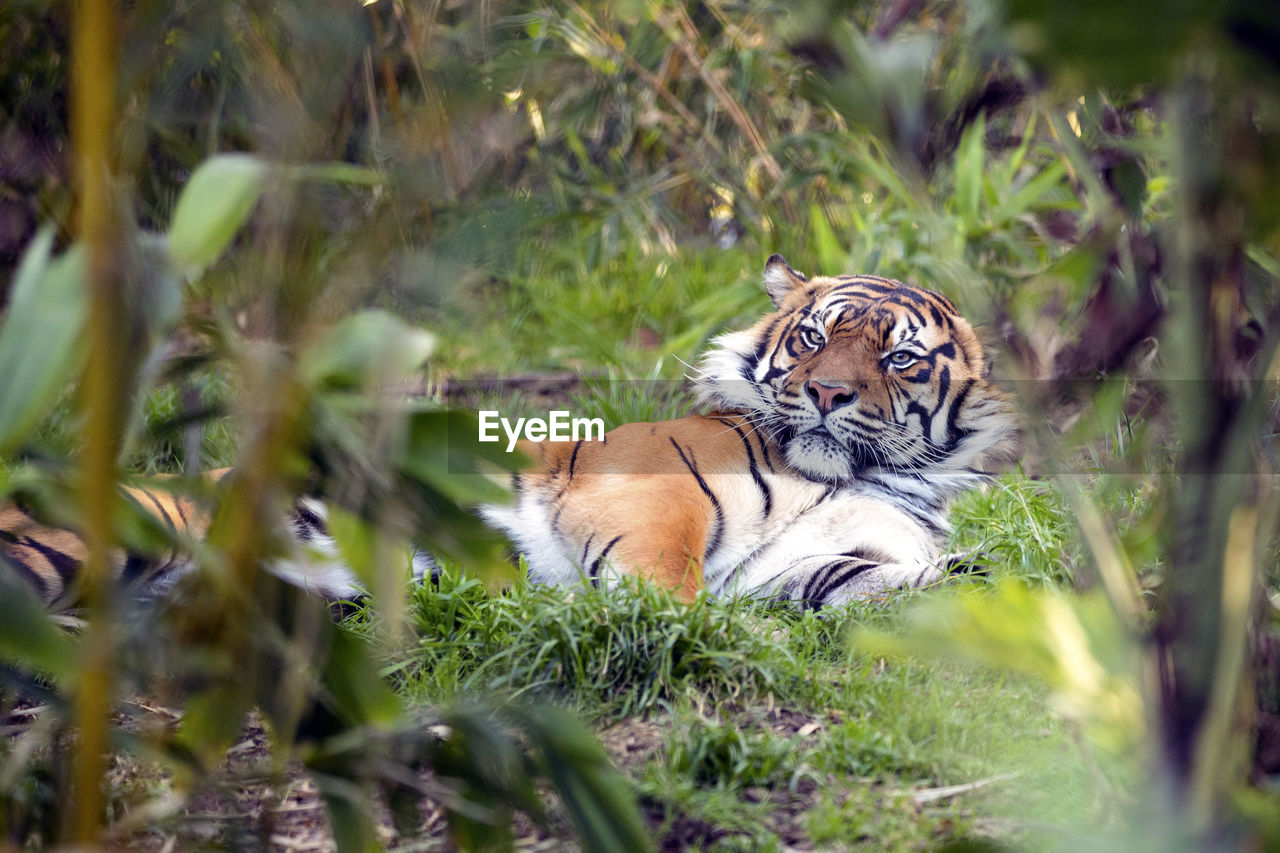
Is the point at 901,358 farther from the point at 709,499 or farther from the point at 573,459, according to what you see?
the point at 573,459

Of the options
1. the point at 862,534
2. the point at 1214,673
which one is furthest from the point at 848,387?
the point at 1214,673

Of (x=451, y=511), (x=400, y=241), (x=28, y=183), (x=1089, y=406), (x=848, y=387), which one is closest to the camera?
(x=400, y=241)

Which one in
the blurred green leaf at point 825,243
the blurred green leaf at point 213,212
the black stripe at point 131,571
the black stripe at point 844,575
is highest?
the blurred green leaf at point 825,243

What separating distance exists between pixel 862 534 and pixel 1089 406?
1.50 m

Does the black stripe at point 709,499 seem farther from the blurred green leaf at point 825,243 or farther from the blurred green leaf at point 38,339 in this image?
the blurred green leaf at point 38,339

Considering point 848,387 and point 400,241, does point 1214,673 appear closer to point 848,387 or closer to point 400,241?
point 400,241

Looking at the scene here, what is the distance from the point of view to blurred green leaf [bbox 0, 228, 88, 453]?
80cm

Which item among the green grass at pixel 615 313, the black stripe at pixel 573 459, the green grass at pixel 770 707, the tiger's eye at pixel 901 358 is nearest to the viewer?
the green grass at pixel 770 707

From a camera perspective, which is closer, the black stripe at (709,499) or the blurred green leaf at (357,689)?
the blurred green leaf at (357,689)

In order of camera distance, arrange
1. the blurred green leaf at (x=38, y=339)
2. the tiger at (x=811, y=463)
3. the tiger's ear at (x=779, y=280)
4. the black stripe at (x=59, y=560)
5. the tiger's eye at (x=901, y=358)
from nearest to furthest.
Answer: the blurred green leaf at (x=38, y=339) → the black stripe at (x=59, y=560) → the tiger at (x=811, y=463) → the tiger's eye at (x=901, y=358) → the tiger's ear at (x=779, y=280)

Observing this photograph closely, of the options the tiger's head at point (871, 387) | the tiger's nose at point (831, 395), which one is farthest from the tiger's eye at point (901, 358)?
the tiger's nose at point (831, 395)

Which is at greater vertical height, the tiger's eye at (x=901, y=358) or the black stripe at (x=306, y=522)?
the tiger's eye at (x=901, y=358)

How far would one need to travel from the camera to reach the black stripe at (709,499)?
276cm

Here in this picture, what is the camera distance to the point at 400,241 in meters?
0.98
